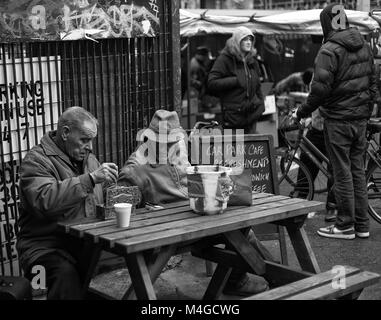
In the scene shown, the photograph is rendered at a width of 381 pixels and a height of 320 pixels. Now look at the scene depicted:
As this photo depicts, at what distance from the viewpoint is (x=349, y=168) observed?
19.2ft

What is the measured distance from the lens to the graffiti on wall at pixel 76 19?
14.8 feet

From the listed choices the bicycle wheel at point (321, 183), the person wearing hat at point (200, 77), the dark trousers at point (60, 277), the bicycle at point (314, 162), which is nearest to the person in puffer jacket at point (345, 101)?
the bicycle at point (314, 162)

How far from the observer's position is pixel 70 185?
3596 mm

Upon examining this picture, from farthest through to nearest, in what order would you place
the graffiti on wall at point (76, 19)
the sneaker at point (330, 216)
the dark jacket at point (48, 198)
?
the sneaker at point (330, 216) → the graffiti on wall at point (76, 19) → the dark jacket at point (48, 198)

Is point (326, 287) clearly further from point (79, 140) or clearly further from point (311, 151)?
point (311, 151)

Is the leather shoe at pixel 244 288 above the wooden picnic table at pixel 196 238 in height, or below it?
below

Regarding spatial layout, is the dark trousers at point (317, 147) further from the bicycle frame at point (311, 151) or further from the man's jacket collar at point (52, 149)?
the man's jacket collar at point (52, 149)

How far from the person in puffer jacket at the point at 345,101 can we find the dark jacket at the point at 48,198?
2.58 meters

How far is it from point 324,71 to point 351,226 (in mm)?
1430

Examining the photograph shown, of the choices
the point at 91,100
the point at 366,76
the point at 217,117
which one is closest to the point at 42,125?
the point at 91,100

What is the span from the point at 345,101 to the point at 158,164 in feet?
7.18

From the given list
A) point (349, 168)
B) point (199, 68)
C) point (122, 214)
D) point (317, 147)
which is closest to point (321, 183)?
point (317, 147)

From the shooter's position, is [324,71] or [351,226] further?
[351,226]
